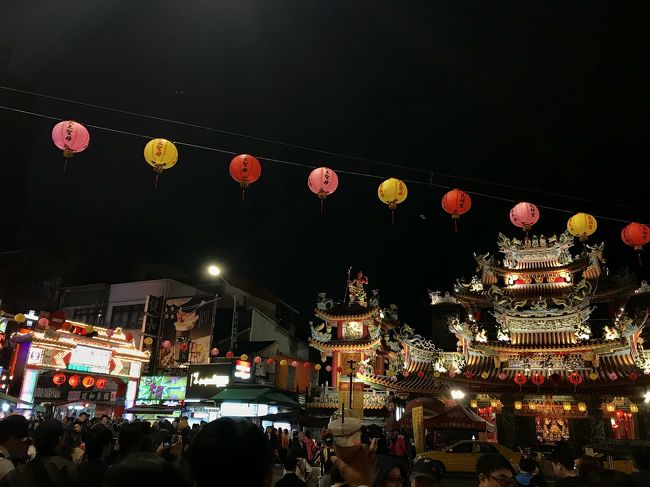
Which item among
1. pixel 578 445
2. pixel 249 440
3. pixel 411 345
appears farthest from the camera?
pixel 411 345

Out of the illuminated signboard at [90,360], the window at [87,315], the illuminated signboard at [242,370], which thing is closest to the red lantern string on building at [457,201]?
the illuminated signboard at [242,370]

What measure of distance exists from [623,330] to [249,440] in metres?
23.7

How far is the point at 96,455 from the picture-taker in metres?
4.68

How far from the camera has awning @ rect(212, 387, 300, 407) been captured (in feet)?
72.5

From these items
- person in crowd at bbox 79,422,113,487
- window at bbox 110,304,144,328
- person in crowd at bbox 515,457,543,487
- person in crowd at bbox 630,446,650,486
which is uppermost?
window at bbox 110,304,144,328

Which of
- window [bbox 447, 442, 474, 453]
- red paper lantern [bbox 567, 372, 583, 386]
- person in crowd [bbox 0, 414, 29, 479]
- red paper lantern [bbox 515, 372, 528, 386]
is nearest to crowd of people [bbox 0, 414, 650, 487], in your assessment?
person in crowd [bbox 0, 414, 29, 479]

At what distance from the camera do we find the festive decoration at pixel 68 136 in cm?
1105

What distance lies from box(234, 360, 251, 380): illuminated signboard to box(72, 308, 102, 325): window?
1563 centimetres

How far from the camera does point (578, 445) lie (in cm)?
2097

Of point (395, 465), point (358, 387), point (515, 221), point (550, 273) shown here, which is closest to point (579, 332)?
point (550, 273)

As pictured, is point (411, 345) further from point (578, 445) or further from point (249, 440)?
point (249, 440)

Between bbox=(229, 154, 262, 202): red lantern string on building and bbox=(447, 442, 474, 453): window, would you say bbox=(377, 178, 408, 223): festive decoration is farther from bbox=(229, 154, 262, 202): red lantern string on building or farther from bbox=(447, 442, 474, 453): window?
bbox=(447, 442, 474, 453): window

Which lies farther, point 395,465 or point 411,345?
point 411,345

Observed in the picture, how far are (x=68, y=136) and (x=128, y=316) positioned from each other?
1115 inches
